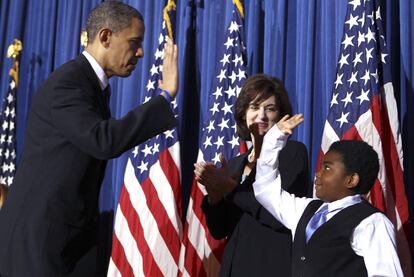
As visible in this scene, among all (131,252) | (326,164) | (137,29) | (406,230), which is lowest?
(131,252)

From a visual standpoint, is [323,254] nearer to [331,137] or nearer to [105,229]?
[331,137]

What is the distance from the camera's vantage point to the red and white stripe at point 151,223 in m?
3.89

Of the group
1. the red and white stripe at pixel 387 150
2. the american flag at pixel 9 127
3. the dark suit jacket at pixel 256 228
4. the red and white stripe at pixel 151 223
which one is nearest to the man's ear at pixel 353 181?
the dark suit jacket at pixel 256 228

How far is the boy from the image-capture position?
2.10 metres

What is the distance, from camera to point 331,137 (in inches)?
127

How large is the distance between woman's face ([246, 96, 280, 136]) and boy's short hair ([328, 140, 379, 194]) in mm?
413

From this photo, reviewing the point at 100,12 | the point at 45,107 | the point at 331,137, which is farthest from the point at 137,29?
the point at 331,137

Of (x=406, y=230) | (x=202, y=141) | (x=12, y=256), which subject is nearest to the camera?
(x=12, y=256)

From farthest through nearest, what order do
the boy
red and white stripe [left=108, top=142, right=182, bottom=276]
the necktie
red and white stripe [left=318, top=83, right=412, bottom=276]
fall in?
red and white stripe [left=108, top=142, right=182, bottom=276], red and white stripe [left=318, top=83, right=412, bottom=276], the necktie, the boy

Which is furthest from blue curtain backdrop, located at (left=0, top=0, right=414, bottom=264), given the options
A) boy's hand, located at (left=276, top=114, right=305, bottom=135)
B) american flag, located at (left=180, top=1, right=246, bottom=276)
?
boy's hand, located at (left=276, top=114, right=305, bottom=135)

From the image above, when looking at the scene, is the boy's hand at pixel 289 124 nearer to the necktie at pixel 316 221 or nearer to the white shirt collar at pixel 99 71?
the necktie at pixel 316 221

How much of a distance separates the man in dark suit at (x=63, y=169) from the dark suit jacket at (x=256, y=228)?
2.51 ft

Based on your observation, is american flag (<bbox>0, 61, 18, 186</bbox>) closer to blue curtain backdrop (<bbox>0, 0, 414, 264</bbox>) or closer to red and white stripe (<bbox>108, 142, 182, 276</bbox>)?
blue curtain backdrop (<bbox>0, 0, 414, 264</bbox>)

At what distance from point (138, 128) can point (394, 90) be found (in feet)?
7.19
